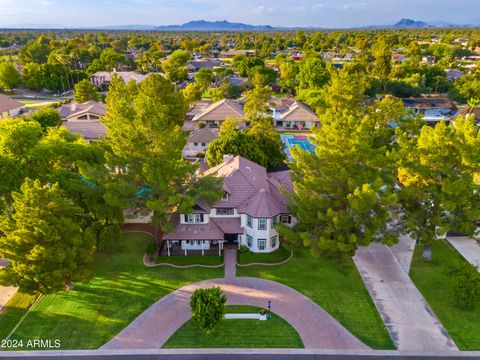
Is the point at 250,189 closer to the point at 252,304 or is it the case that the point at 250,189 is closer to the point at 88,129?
the point at 252,304

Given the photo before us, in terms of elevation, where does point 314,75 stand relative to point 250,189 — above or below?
above

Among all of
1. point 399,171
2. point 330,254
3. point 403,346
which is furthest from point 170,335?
point 399,171

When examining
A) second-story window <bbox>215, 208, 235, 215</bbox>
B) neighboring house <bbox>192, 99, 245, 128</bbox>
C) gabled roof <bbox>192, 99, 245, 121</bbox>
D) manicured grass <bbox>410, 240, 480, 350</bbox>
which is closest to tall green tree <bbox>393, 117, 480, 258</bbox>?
manicured grass <bbox>410, 240, 480, 350</bbox>

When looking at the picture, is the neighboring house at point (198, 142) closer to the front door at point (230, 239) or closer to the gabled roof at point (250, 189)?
the gabled roof at point (250, 189)

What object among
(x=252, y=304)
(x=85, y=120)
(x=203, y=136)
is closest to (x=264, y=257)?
(x=252, y=304)

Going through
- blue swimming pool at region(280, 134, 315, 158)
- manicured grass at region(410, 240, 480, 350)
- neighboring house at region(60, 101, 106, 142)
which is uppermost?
neighboring house at region(60, 101, 106, 142)

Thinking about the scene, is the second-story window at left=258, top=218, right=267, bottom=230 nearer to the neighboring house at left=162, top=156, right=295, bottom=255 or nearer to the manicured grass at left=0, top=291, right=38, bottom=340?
the neighboring house at left=162, top=156, right=295, bottom=255

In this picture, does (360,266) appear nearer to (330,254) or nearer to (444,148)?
(330,254)
